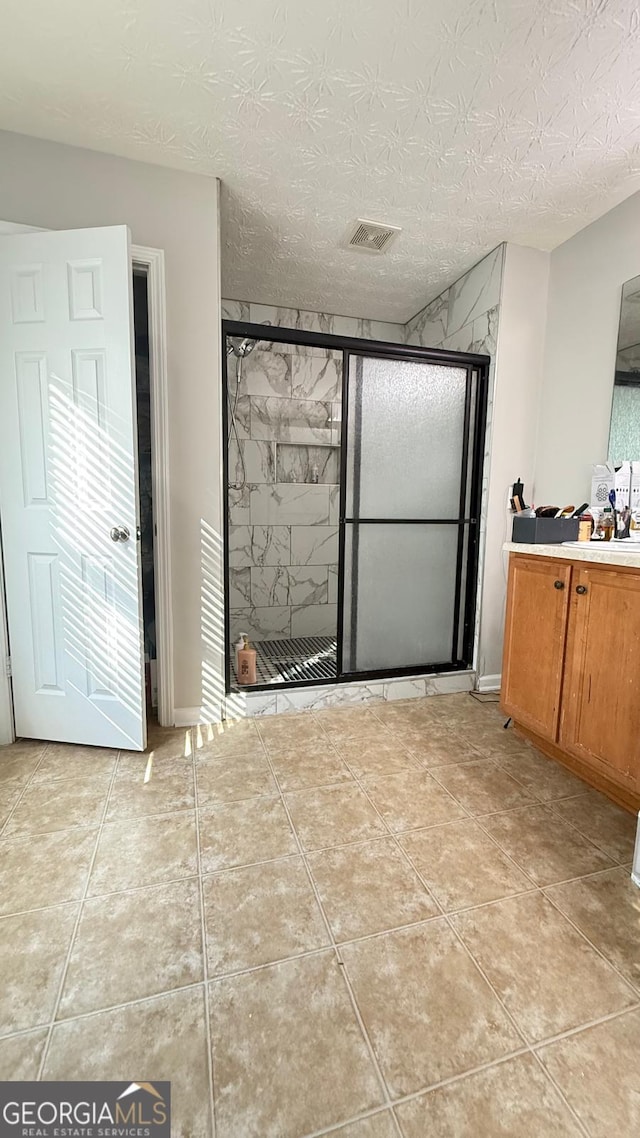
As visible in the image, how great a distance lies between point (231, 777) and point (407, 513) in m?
1.61

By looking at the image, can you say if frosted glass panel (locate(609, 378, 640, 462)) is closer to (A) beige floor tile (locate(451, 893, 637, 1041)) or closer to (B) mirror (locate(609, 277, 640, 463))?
(B) mirror (locate(609, 277, 640, 463))

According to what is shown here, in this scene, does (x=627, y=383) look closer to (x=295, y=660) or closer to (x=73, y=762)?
(x=295, y=660)

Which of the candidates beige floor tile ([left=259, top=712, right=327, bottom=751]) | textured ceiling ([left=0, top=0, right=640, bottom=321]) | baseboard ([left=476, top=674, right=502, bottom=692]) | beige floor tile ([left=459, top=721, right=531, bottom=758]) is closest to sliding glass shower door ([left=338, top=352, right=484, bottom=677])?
baseboard ([left=476, top=674, right=502, bottom=692])

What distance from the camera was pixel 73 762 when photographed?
1863mm

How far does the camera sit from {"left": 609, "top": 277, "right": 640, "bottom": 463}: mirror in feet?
6.48

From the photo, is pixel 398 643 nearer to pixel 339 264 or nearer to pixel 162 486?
pixel 162 486

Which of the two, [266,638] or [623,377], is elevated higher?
[623,377]

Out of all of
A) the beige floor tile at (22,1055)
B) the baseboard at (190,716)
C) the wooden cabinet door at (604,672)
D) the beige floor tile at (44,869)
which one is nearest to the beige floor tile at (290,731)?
the baseboard at (190,716)

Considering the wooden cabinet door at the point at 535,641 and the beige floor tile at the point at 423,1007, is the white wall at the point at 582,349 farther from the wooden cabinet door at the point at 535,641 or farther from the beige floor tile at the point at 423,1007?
the beige floor tile at the point at 423,1007

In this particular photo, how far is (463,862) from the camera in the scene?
1.35m

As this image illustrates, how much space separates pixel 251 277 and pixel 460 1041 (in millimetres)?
3422

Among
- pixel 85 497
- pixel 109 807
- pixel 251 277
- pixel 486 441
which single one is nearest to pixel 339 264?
pixel 251 277

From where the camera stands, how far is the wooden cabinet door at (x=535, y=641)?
5.90 ft

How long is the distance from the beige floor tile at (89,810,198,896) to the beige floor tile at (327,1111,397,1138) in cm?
68
